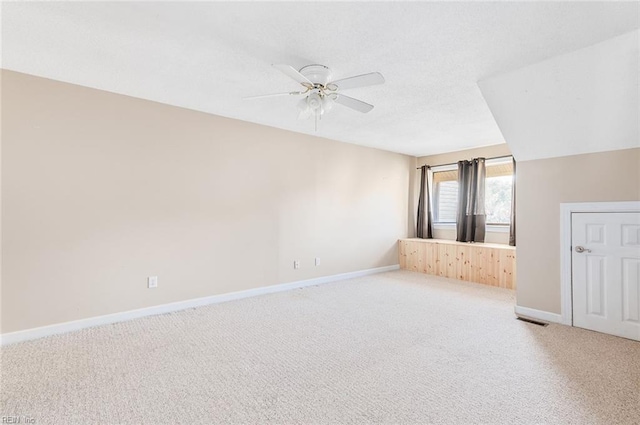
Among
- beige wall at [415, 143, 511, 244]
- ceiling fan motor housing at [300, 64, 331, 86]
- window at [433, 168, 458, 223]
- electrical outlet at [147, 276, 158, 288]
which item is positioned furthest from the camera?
window at [433, 168, 458, 223]

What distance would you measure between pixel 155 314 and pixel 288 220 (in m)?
2.07

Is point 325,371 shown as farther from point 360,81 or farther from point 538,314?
point 538,314

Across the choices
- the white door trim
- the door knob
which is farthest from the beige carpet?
the door knob

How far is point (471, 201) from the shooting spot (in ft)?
17.6

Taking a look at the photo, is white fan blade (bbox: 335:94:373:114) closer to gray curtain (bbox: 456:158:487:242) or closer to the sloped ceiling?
the sloped ceiling

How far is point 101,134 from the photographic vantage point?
307 centimetres

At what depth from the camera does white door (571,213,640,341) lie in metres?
2.73

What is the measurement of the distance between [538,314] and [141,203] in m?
4.52

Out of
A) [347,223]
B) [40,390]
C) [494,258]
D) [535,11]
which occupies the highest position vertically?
[535,11]

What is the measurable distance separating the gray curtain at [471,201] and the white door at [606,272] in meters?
2.30

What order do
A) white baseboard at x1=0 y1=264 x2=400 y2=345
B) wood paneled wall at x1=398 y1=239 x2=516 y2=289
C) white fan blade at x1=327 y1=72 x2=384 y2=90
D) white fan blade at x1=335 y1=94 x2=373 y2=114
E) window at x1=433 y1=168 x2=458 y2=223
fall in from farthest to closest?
window at x1=433 y1=168 x2=458 y2=223 < wood paneled wall at x1=398 y1=239 x2=516 y2=289 < white baseboard at x1=0 y1=264 x2=400 y2=345 < white fan blade at x1=335 y1=94 x2=373 y2=114 < white fan blade at x1=327 y1=72 x2=384 y2=90

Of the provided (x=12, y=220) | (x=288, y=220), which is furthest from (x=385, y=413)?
(x=12, y=220)

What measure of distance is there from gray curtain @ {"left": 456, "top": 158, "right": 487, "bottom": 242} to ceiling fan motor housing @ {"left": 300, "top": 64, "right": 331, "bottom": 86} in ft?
12.9

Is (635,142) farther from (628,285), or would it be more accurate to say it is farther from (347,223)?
(347,223)
